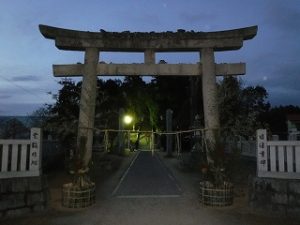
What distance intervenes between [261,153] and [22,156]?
6.22 metres

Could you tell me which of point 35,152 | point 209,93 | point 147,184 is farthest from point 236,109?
point 35,152

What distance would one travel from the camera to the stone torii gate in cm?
1202

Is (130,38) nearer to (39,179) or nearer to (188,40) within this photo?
(188,40)

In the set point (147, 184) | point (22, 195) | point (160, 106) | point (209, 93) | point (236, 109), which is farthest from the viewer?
point (160, 106)

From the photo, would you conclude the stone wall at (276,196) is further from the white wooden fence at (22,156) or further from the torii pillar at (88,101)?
the white wooden fence at (22,156)

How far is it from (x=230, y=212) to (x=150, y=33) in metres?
6.02

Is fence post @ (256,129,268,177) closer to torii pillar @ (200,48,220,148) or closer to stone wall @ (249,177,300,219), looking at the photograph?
stone wall @ (249,177,300,219)

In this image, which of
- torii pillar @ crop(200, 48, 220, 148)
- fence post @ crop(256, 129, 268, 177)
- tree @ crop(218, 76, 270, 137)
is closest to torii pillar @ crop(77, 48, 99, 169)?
torii pillar @ crop(200, 48, 220, 148)

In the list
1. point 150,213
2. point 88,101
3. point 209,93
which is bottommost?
point 150,213

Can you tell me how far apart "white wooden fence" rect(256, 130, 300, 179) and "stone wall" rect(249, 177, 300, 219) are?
187mm

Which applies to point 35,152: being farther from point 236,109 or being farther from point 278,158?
point 236,109

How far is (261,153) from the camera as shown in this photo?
395 inches

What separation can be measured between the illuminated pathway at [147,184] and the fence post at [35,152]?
11.5 feet

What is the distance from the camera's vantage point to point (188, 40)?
1221cm
